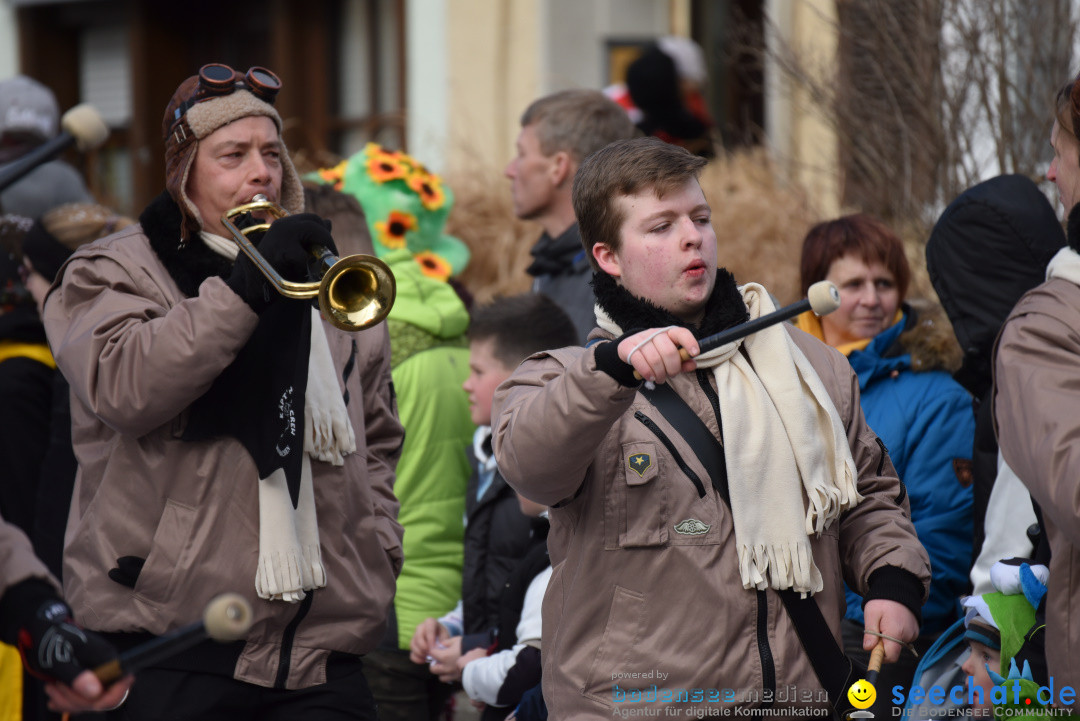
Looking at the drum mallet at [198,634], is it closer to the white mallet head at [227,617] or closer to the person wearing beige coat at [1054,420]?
the white mallet head at [227,617]

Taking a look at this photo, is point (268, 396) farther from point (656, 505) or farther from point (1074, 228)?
point (1074, 228)

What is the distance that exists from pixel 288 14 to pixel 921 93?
7.67m

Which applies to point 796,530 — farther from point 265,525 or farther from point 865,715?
point 265,525

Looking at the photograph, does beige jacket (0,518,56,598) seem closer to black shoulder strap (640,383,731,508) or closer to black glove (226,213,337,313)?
black glove (226,213,337,313)

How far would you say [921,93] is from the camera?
6289mm

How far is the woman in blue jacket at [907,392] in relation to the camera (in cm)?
452

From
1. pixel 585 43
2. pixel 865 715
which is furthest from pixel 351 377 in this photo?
pixel 585 43

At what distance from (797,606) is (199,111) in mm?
2022

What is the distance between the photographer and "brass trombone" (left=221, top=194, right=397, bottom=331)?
3.29m

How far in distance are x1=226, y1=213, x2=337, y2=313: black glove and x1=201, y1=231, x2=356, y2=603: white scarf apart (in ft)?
1.14

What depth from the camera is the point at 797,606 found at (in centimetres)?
303

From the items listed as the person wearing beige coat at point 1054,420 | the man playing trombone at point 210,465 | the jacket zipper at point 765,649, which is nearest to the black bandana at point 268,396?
the man playing trombone at point 210,465

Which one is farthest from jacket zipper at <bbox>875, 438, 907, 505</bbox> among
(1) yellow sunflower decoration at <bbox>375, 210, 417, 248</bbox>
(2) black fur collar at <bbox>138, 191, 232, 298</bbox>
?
(1) yellow sunflower decoration at <bbox>375, 210, 417, 248</bbox>

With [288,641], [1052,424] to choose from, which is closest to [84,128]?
[288,641]
